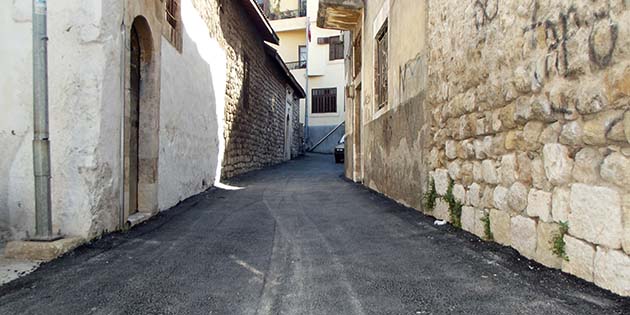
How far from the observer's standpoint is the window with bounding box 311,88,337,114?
25891mm

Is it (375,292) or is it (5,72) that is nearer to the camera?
(375,292)

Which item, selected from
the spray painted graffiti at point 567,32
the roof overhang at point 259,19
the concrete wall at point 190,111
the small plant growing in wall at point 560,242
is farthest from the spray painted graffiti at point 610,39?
the roof overhang at point 259,19

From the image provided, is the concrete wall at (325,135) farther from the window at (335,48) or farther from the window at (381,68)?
the window at (381,68)

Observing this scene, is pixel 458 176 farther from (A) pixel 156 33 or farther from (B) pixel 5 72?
(B) pixel 5 72

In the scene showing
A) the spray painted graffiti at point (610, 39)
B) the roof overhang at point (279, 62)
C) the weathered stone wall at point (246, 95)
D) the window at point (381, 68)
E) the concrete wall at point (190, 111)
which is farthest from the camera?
the roof overhang at point (279, 62)

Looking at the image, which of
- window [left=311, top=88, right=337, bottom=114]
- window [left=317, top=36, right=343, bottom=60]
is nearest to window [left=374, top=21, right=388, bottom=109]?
window [left=311, top=88, right=337, bottom=114]

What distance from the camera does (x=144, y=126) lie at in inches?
190

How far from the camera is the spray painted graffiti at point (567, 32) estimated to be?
210cm

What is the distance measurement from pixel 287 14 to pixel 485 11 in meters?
25.5

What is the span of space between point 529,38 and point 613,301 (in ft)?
5.76

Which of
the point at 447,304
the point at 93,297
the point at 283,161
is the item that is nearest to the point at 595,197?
the point at 447,304

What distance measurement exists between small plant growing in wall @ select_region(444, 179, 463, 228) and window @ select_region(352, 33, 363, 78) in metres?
6.27

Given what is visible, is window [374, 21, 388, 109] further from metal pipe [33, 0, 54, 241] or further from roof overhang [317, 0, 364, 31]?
metal pipe [33, 0, 54, 241]

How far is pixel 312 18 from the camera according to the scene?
85.3 ft
